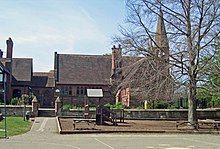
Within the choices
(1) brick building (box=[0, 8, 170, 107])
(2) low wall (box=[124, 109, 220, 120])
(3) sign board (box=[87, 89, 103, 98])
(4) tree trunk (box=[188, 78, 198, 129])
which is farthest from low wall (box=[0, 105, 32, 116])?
(4) tree trunk (box=[188, 78, 198, 129])

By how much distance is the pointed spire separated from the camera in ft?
119

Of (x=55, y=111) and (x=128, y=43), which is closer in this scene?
(x=128, y=43)

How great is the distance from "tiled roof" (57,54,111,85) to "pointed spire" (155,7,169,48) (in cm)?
4099

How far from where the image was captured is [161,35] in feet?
120

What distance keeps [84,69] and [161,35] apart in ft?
154

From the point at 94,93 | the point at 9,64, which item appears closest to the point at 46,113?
the point at 94,93

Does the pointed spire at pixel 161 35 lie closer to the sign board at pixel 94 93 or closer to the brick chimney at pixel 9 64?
the sign board at pixel 94 93

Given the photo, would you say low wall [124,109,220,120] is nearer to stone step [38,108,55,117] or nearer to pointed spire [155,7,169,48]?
stone step [38,108,55,117]

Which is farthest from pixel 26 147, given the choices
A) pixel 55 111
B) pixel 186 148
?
pixel 55 111

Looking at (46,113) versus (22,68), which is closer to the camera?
(46,113)

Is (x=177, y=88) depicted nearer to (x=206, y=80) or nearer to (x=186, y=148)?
(x=206, y=80)

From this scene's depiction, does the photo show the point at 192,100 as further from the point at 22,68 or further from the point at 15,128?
the point at 22,68

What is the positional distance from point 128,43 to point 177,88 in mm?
5735

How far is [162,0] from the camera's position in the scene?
3653 centimetres
